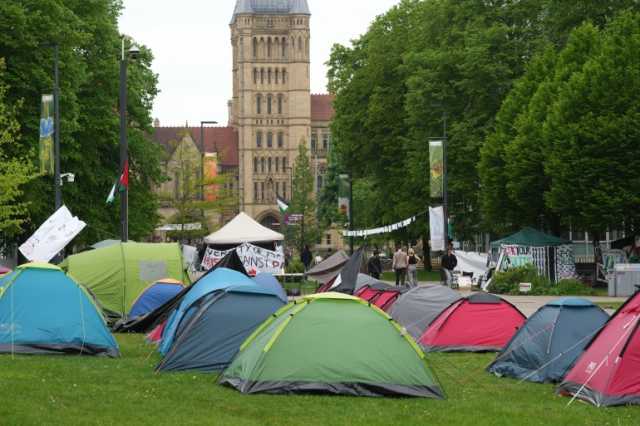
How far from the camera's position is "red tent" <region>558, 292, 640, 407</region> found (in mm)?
15000

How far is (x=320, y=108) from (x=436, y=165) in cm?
12418

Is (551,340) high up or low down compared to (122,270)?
down

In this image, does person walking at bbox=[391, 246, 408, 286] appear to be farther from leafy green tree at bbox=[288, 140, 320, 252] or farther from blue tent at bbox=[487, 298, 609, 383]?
leafy green tree at bbox=[288, 140, 320, 252]

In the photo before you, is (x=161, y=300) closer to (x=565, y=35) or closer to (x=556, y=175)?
(x=556, y=175)

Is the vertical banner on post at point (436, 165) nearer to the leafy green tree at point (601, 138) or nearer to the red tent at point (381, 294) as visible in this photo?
the leafy green tree at point (601, 138)

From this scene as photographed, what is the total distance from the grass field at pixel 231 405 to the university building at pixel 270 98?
468 feet

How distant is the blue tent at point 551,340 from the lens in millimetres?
17953

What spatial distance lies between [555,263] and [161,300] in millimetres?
21406

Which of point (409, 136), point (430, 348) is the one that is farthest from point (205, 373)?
point (409, 136)

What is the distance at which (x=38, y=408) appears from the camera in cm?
1408

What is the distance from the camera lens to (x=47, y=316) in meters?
20.9

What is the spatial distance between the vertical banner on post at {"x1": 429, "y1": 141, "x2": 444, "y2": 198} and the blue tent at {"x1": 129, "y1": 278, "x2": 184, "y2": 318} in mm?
19941

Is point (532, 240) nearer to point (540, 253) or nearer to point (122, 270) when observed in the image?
point (540, 253)

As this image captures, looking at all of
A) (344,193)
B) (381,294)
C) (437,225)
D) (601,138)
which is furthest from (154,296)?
(344,193)
